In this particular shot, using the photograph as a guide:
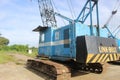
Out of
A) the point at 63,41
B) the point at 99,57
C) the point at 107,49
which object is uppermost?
the point at 63,41

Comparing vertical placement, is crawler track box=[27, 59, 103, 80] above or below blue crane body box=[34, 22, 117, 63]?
below

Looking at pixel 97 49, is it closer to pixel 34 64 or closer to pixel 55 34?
pixel 55 34

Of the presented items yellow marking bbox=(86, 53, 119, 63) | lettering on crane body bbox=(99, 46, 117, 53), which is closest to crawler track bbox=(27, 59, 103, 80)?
yellow marking bbox=(86, 53, 119, 63)

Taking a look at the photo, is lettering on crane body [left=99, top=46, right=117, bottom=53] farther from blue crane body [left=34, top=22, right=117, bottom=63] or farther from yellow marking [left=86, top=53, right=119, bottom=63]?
yellow marking [left=86, top=53, right=119, bottom=63]

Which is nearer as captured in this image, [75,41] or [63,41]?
[75,41]

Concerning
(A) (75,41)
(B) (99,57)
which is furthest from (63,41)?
(B) (99,57)

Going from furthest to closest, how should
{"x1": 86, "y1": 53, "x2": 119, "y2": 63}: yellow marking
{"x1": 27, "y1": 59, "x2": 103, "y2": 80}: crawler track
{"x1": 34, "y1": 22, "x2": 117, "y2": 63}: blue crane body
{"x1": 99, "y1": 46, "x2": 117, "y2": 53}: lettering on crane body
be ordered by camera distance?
{"x1": 34, "y1": 22, "x2": 117, "y2": 63}: blue crane body < {"x1": 99, "y1": 46, "x2": 117, "y2": 53}: lettering on crane body < {"x1": 27, "y1": 59, "x2": 103, "y2": 80}: crawler track < {"x1": 86, "y1": 53, "x2": 119, "y2": 63}: yellow marking

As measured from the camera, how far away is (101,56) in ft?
31.5

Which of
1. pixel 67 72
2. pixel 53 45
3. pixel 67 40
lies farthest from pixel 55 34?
pixel 67 72

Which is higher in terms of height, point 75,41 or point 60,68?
point 75,41

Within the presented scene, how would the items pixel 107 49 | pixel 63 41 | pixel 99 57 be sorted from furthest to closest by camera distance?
pixel 63 41 → pixel 107 49 → pixel 99 57

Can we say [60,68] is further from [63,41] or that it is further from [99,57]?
[63,41]

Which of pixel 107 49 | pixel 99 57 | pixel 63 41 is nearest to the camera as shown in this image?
pixel 99 57

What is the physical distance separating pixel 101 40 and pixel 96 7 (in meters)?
2.45
